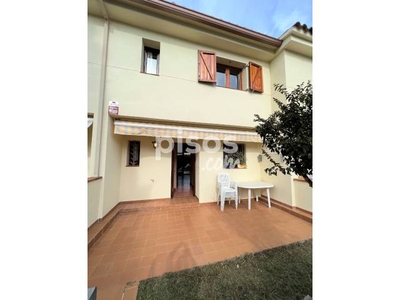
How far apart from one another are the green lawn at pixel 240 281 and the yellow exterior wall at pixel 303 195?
3509mm

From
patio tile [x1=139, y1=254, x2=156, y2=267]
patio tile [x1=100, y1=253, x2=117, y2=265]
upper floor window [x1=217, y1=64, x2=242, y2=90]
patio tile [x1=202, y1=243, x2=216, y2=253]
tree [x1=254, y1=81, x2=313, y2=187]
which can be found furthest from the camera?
upper floor window [x1=217, y1=64, x2=242, y2=90]

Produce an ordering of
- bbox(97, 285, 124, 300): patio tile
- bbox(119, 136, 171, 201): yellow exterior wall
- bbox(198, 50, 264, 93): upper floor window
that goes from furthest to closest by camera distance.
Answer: bbox(119, 136, 171, 201): yellow exterior wall → bbox(198, 50, 264, 93): upper floor window → bbox(97, 285, 124, 300): patio tile

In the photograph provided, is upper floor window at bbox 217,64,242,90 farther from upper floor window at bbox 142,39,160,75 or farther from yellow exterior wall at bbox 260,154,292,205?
yellow exterior wall at bbox 260,154,292,205

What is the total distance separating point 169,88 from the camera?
7445mm

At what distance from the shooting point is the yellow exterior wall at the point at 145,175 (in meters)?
8.23

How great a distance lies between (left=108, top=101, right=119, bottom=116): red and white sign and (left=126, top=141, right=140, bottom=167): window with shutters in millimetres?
2284

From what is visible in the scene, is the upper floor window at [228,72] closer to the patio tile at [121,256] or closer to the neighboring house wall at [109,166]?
the neighboring house wall at [109,166]

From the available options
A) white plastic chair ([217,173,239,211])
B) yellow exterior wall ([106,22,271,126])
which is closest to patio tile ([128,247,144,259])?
white plastic chair ([217,173,239,211])


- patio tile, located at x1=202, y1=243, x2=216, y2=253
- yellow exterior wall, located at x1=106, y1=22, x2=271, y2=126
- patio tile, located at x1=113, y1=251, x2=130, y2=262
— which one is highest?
yellow exterior wall, located at x1=106, y1=22, x2=271, y2=126

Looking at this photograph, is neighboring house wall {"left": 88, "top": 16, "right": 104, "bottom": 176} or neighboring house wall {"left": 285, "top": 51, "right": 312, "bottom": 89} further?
neighboring house wall {"left": 285, "top": 51, "right": 312, "bottom": 89}

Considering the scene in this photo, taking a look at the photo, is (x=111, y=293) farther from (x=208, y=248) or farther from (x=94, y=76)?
(x=94, y=76)

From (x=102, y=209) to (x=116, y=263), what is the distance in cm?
285

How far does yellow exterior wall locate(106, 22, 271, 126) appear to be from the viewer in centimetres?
686

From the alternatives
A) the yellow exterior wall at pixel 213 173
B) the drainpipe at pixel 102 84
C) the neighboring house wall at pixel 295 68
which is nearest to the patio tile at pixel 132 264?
the drainpipe at pixel 102 84
